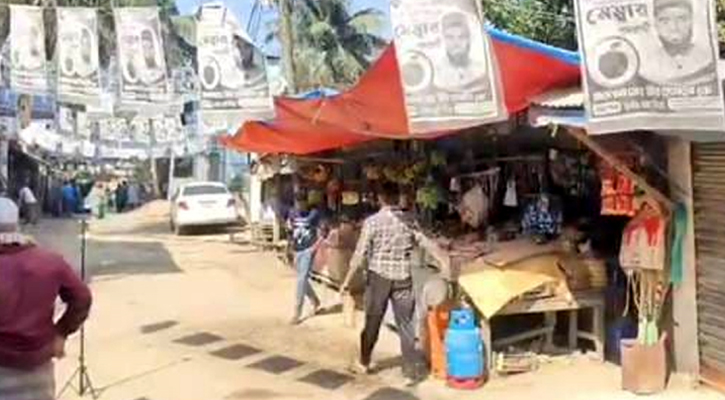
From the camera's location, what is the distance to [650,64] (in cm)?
590

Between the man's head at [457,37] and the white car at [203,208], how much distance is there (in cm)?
2351

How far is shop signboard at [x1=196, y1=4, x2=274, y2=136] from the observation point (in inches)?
408

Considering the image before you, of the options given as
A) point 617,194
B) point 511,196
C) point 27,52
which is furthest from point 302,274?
point 617,194

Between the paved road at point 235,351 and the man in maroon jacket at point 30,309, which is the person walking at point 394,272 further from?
the man in maroon jacket at point 30,309

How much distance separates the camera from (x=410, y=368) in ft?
29.6

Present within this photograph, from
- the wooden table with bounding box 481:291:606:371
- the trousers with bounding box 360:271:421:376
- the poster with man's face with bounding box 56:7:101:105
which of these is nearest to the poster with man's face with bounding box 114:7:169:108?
the poster with man's face with bounding box 56:7:101:105

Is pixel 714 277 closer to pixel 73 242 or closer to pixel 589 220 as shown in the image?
pixel 589 220

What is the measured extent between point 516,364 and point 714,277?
191cm

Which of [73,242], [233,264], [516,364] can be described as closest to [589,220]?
[516,364]

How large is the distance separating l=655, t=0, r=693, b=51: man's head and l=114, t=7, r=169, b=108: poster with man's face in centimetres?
690

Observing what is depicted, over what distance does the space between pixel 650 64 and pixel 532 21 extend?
12.9 metres

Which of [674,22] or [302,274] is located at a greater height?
[674,22]

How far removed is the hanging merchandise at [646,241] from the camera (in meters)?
8.21

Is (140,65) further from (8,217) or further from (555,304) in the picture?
(8,217)
